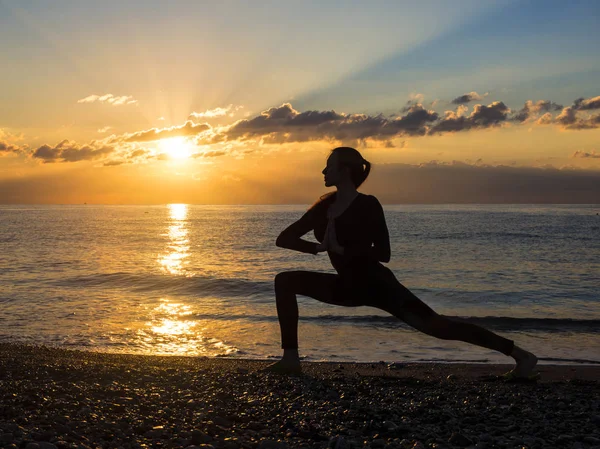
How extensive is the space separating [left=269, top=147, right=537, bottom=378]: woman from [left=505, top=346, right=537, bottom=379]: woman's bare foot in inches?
10.3

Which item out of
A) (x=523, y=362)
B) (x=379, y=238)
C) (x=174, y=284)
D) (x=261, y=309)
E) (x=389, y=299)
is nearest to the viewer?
(x=379, y=238)

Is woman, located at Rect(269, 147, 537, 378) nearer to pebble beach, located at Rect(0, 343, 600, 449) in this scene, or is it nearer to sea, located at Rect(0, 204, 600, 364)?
pebble beach, located at Rect(0, 343, 600, 449)

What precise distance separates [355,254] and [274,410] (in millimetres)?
1750

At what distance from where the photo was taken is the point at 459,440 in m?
4.36

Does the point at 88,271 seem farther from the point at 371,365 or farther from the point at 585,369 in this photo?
the point at 585,369

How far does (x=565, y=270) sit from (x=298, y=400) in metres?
25.0

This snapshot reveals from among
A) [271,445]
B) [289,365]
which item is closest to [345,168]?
[289,365]

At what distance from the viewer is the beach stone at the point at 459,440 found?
434 cm

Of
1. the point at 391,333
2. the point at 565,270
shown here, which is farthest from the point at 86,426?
the point at 565,270

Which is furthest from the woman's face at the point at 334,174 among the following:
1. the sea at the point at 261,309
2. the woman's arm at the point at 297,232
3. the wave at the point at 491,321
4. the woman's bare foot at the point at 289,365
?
the wave at the point at 491,321

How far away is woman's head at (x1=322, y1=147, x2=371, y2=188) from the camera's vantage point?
237 inches

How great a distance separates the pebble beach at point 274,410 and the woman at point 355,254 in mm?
779

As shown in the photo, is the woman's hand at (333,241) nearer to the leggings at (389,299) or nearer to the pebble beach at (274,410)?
the leggings at (389,299)

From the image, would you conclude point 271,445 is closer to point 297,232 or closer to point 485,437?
point 485,437
